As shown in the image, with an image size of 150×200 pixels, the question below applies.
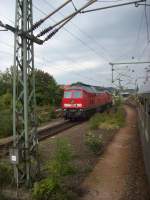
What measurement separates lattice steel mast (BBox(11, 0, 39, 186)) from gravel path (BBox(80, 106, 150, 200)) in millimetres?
1774

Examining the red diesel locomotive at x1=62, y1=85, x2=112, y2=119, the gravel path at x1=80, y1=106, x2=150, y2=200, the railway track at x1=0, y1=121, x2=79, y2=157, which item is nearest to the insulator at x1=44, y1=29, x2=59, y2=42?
the gravel path at x1=80, y1=106, x2=150, y2=200

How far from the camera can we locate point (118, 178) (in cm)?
931

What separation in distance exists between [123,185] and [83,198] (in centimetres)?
157

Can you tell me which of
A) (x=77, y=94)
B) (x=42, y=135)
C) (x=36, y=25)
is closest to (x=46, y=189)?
(x=36, y=25)

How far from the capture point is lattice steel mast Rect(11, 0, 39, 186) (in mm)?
7703

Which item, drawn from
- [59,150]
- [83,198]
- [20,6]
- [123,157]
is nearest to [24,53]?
[20,6]

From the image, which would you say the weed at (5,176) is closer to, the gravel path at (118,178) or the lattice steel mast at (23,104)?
the lattice steel mast at (23,104)

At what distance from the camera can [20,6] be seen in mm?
7859

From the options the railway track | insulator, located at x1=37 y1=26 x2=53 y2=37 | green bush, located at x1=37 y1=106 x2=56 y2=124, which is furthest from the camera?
green bush, located at x1=37 y1=106 x2=56 y2=124

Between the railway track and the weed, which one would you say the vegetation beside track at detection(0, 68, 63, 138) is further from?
the weed

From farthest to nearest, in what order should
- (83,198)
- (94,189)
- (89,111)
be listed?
(89,111) < (94,189) < (83,198)

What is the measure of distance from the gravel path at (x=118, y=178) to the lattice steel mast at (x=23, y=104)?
1774 mm

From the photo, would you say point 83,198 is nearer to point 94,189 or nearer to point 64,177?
point 94,189

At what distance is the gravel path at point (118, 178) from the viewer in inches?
308
